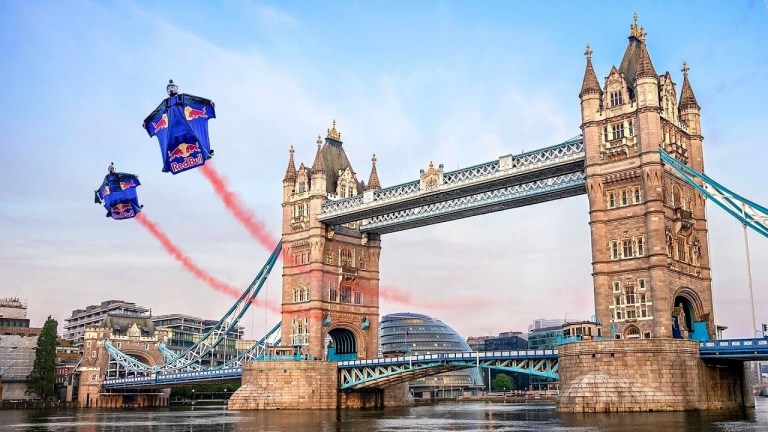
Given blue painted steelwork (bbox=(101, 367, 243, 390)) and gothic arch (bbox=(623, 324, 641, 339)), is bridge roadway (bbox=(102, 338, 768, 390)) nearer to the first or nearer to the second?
blue painted steelwork (bbox=(101, 367, 243, 390))

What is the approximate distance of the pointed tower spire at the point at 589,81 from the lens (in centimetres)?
7350

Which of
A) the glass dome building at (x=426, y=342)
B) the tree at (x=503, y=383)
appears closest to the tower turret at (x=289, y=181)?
the glass dome building at (x=426, y=342)

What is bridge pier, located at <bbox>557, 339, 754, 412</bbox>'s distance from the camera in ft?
203

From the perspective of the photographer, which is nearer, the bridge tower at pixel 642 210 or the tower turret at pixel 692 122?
the bridge tower at pixel 642 210

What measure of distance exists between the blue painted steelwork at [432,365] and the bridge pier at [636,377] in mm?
6696

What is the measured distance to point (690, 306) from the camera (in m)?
71.6

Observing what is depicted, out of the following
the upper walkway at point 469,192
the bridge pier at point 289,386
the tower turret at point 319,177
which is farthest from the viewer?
the tower turret at point 319,177

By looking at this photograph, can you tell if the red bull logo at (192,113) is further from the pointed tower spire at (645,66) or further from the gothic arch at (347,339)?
the gothic arch at (347,339)

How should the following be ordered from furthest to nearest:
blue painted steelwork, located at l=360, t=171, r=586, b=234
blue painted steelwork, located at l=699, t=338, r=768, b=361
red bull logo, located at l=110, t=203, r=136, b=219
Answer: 1. blue painted steelwork, located at l=360, t=171, r=586, b=234
2. red bull logo, located at l=110, t=203, r=136, b=219
3. blue painted steelwork, located at l=699, t=338, r=768, b=361

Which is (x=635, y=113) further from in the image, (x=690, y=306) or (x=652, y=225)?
(x=690, y=306)

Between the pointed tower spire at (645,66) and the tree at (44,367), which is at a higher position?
the pointed tower spire at (645,66)

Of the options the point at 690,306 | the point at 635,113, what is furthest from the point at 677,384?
the point at 635,113

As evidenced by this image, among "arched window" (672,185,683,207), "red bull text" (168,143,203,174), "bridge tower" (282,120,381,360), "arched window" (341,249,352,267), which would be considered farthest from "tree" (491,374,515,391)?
"red bull text" (168,143,203,174)

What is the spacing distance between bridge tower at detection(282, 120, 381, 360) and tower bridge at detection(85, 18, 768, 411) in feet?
0.59
